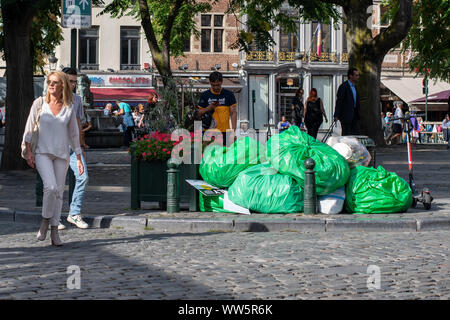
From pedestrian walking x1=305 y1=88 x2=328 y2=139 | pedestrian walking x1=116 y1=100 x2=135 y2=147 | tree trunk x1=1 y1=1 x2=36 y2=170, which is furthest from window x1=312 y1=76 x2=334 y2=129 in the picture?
tree trunk x1=1 y1=1 x2=36 y2=170

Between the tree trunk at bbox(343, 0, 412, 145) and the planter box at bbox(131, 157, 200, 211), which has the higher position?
the tree trunk at bbox(343, 0, 412, 145)

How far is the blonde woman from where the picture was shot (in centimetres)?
829

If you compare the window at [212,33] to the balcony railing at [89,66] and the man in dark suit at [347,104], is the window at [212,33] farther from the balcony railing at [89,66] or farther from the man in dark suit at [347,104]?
the man in dark suit at [347,104]

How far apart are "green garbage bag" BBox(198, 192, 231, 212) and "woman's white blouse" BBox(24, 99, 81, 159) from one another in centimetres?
293

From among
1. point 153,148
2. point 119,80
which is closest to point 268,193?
point 153,148

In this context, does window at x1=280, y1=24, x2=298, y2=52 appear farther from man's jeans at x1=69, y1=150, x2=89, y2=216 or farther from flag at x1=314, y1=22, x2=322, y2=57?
man's jeans at x1=69, y1=150, x2=89, y2=216

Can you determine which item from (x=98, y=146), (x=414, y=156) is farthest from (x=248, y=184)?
(x=98, y=146)

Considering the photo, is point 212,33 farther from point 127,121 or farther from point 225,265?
point 225,265

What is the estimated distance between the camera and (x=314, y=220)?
9922 millimetres

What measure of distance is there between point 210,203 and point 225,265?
4.05 metres

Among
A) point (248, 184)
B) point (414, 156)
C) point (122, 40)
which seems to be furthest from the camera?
point (122, 40)

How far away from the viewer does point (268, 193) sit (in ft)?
35.1
